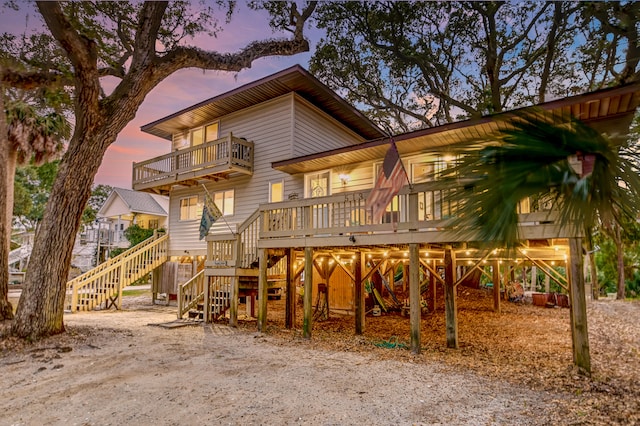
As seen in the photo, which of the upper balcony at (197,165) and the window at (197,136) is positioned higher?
the window at (197,136)

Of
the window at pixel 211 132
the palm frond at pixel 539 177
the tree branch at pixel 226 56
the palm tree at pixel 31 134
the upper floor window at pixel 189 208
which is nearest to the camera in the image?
the palm frond at pixel 539 177

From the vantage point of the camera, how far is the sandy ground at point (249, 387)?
4781 millimetres

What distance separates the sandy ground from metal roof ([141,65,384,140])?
9588 mm

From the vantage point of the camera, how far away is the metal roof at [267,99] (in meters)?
14.4

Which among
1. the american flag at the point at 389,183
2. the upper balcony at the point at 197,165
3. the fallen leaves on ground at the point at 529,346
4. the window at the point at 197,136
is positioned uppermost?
the window at the point at 197,136

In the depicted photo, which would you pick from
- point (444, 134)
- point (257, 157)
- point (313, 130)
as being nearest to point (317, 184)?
point (313, 130)

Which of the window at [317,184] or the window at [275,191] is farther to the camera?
the window at [275,191]

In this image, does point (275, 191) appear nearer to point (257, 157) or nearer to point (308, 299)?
point (257, 157)

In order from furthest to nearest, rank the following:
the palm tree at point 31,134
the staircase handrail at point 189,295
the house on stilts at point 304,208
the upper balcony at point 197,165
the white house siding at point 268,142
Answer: the upper balcony at point 197,165 → the white house siding at point 268,142 → the palm tree at point 31,134 → the staircase handrail at point 189,295 → the house on stilts at point 304,208

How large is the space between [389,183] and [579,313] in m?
4.02

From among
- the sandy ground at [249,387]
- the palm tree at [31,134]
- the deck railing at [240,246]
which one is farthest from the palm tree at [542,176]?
the palm tree at [31,134]

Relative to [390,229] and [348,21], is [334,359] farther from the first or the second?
[348,21]

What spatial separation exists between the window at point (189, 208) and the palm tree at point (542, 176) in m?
17.4

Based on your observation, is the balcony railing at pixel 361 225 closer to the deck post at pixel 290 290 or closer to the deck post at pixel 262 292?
the deck post at pixel 262 292
